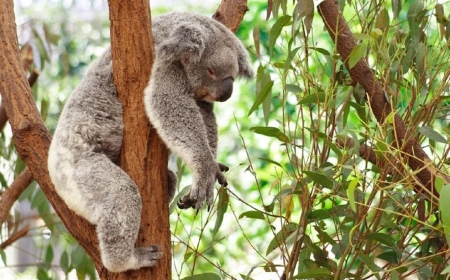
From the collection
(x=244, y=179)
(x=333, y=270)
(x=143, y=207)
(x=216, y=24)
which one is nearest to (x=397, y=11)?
(x=216, y=24)

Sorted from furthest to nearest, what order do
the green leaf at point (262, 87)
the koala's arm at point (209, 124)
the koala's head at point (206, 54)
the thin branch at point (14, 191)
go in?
1. the thin branch at point (14, 191)
2. the koala's arm at point (209, 124)
3. the koala's head at point (206, 54)
4. the green leaf at point (262, 87)

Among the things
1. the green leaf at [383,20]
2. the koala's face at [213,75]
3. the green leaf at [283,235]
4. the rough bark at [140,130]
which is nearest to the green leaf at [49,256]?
the rough bark at [140,130]

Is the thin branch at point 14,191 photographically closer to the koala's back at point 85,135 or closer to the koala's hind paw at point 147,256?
the koala's back at point 85,135

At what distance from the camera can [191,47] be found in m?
2.55

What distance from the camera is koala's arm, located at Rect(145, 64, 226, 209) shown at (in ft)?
7.82

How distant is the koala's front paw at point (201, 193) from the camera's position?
7.80ft

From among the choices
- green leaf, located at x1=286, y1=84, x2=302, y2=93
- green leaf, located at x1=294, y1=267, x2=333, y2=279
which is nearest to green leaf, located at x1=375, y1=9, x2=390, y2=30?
green leaf, located at x1=286, y1=84, x2=302, y2=93

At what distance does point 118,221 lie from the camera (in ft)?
7.52

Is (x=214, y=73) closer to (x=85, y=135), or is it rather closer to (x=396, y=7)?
(x=85, y=135)

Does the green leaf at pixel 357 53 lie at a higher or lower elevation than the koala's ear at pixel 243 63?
higher

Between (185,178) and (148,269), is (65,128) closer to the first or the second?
(148,269)

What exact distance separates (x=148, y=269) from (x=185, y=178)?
380 centimetres

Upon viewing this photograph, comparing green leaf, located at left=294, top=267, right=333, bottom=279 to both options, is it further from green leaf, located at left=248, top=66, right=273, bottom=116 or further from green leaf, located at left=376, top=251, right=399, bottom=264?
green leaf, located at left=248, top=66, right=273, bottom=116

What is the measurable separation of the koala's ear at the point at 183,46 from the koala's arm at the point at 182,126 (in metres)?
0.04
